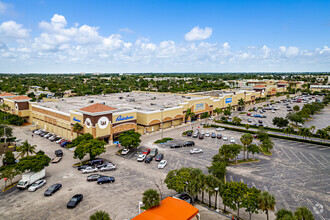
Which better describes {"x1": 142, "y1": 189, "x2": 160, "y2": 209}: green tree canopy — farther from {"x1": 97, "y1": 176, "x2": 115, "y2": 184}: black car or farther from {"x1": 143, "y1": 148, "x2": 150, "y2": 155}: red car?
{"x1": 143, "y1": 148, "x2": 150, "y2": 155}: red car

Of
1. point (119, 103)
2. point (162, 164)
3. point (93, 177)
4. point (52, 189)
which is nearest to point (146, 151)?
point (162, 164)

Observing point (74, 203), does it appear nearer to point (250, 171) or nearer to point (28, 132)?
point (250, 171)

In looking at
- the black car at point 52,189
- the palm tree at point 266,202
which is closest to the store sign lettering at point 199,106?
the black car at point 52,189

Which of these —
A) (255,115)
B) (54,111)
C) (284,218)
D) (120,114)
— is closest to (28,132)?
(54,111)

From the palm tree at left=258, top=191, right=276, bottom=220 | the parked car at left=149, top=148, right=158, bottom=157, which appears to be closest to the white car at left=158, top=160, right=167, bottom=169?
the parked car at left=149, top=148, right=158, bottom=157

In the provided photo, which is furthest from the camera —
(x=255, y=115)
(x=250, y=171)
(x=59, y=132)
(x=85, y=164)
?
(x=255, y=115)

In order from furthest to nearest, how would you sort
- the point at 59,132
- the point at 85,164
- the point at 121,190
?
1. the point at 59,132
2. the point at 85,164
3. the point at 121,190

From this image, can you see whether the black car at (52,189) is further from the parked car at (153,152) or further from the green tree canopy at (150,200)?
the parked car at (153,152)
